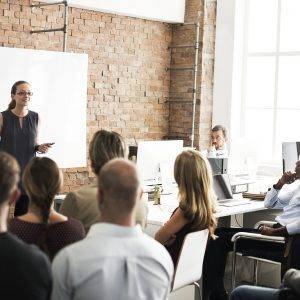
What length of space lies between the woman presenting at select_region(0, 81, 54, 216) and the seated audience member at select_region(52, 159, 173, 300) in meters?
3.49

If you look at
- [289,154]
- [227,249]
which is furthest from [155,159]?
[289,154]

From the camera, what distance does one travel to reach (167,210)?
214 inches

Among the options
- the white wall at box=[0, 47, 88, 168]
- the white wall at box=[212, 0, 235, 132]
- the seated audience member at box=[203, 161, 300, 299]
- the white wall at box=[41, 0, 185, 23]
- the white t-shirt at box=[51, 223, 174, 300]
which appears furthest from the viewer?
the white wall at box=[212, 0, 235, 132]

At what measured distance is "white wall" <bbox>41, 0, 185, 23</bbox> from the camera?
8102 millimetres

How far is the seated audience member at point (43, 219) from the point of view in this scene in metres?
2.94

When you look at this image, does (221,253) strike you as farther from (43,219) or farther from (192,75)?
(192,75)

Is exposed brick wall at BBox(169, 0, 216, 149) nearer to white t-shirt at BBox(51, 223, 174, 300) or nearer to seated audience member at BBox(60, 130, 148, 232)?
seated audience member at BBox(60, 130, 148, 232)

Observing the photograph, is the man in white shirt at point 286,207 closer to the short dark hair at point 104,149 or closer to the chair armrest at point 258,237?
the chair armrest at point 258,237

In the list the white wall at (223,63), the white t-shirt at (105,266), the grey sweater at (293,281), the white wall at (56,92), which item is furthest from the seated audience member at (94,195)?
the white wall at (223,63)

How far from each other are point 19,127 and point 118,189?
3701 mm

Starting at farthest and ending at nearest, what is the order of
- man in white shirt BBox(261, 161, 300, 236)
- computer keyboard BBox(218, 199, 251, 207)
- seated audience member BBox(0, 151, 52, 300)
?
1. computer keyboard BBox(218, 199, 251, 207)
2. man in white shirt BBox(261, 161, 300, 236)
3. seated audience member BBox(0, 151, 52, 300)

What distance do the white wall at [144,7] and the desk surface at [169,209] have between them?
2993 millimetres

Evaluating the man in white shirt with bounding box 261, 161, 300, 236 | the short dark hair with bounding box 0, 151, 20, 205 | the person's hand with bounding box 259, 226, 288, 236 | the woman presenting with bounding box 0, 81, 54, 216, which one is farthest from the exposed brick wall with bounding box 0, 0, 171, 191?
the short dark hair with bounding box 0, 151, 20, 205

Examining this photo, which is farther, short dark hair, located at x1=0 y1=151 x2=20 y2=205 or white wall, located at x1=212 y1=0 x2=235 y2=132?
white wall, located at x1=212 y1=0 x2=235 y2=132
